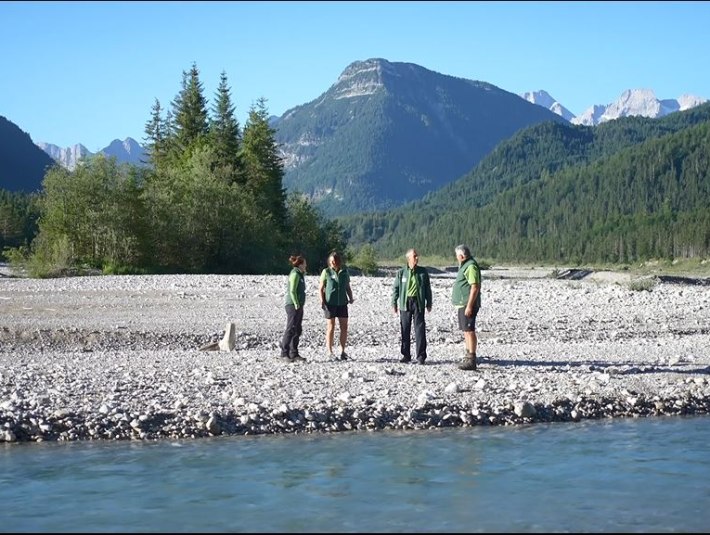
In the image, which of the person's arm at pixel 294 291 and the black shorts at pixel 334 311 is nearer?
the person's arm at pixel 294 291

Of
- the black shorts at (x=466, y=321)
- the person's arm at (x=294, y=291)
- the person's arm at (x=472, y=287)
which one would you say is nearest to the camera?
the person's arm at (x=472, y=287)

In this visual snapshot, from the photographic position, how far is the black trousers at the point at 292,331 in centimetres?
1784

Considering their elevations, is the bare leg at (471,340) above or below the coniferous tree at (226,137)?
below

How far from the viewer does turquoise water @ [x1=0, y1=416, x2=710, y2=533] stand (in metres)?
9.61

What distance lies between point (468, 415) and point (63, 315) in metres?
16.3

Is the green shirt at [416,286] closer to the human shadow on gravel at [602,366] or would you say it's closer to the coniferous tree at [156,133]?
the human shadow on gravel at [602,366]

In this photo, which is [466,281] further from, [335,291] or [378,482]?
[378,482]

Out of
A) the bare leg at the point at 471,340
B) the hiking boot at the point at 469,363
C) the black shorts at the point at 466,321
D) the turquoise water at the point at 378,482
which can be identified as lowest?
the turquoise water at the point at 378,482

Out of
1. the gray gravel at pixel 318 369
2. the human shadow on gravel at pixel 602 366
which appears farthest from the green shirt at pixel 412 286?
the human shadow on gravel at pixel 602 366

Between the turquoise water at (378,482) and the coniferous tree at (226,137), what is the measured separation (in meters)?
48.5

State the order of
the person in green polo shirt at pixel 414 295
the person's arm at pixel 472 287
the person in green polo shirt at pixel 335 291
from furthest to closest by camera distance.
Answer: the person in green polo shirt at pixel 335 291, the person in green polo shirt at pixel 414 295, the person's arm at pixel 472 287

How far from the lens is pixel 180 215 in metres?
53.3

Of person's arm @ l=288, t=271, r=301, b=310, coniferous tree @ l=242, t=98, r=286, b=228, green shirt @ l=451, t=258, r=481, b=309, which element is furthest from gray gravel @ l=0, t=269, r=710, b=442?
coniferous tree @ l=242, t=98, r=286, b=228

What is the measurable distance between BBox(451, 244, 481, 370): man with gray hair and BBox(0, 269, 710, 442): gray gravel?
89 centimetres
